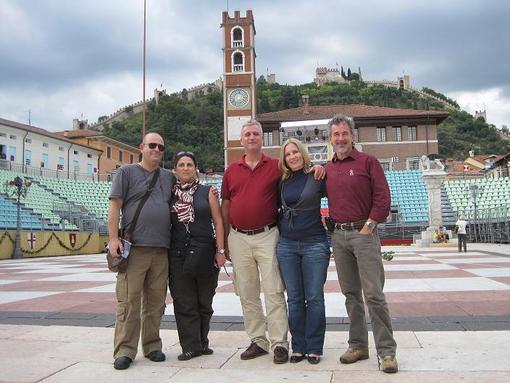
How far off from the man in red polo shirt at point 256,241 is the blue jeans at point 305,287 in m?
0.10

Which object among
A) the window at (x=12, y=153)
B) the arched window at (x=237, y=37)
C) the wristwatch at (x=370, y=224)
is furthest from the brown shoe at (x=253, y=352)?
the arched window at (x=237, y=37)

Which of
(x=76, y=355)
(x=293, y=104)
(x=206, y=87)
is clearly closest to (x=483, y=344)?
(x=76, y=355)

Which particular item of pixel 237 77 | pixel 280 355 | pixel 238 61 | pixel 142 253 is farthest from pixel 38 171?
pixel 280 355

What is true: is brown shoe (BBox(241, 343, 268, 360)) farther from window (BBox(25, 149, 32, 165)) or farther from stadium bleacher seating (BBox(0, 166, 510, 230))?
window (BBox(25, 149, 32, 165))

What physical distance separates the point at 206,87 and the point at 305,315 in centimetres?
14000

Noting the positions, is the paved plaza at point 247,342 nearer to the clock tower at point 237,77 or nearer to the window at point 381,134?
the window at point 381,134

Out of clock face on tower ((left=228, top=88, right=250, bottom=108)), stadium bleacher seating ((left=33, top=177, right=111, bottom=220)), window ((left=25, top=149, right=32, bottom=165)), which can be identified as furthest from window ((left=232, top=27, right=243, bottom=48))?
stadium bleacher seating ((left=33, top=177, right=111, bottom=220))

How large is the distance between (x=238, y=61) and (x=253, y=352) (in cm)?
5811

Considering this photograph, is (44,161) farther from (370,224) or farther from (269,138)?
(370,224)

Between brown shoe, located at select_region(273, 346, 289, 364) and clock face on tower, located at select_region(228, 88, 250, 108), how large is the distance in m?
54.6

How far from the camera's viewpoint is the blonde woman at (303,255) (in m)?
4.05

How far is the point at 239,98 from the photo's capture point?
5794 cm

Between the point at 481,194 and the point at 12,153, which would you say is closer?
the point at 481,194

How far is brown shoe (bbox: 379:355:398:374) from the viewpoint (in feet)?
11.8
